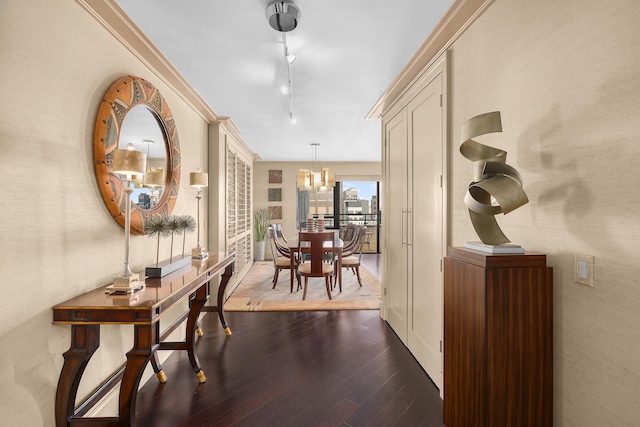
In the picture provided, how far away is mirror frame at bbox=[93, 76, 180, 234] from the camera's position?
5.63ft

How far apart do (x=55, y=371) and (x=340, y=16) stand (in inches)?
99.0

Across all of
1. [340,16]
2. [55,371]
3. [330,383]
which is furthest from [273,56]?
[330,383]

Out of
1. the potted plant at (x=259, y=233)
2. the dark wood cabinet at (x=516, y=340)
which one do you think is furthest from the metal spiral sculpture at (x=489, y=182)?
the potted plant at (x=259, y=233)

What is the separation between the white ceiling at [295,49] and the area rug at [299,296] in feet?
8.26

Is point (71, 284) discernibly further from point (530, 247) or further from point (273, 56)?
point (530, 247)

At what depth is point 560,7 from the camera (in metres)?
1.23

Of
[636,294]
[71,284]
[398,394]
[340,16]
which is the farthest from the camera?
[398,394]

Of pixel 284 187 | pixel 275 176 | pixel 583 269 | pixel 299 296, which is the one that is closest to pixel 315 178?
pixel 299 296

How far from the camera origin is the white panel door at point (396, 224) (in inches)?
113

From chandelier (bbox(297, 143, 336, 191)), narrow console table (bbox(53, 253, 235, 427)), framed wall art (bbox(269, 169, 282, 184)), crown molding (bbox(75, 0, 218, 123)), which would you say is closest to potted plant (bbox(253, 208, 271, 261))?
framed wall art (bbox(269, 169, 282, 184))

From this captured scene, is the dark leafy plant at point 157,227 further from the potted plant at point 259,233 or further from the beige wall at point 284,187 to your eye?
the beige wall at point 284,187

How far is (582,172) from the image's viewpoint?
3.71 feet

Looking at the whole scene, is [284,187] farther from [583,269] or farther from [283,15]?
[583,269]

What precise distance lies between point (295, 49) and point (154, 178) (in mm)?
1494
